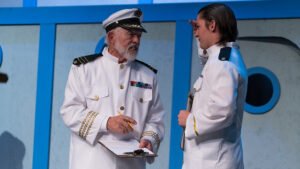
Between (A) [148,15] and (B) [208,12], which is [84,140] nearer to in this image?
(B) [208,12]

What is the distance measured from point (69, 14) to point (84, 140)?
5.79 feet

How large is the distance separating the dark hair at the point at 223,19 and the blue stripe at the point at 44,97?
2.16 metres

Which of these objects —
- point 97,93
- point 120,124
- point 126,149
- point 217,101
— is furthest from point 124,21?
point 217,101

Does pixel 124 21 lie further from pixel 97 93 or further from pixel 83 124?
pixel 83 124

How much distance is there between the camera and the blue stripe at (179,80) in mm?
4012

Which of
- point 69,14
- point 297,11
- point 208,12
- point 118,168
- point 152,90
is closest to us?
point 208,12

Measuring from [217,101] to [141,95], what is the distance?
67 centimetres

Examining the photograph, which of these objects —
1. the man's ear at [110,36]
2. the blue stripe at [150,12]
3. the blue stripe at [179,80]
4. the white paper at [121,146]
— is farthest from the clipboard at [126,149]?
the blue stripe at [150,12]

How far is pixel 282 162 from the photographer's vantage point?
3.85m

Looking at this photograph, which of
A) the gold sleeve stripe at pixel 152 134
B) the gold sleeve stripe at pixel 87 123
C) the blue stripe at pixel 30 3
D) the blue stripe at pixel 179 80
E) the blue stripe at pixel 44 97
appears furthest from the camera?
the blue stripe at pixel 30 3

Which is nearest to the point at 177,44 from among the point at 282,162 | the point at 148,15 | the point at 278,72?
the point at 148,15

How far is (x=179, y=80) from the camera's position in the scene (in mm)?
4047

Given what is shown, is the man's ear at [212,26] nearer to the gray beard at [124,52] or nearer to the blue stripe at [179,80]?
the gray beard at [124,52]

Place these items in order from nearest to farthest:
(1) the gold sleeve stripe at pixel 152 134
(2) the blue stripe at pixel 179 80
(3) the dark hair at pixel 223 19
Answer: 1. (3) the dark hair at pixel 223 19
2. (1) the gold sleeve stripe at pixel 152 134
3. (2) the blue stripe at pixel 179 80
